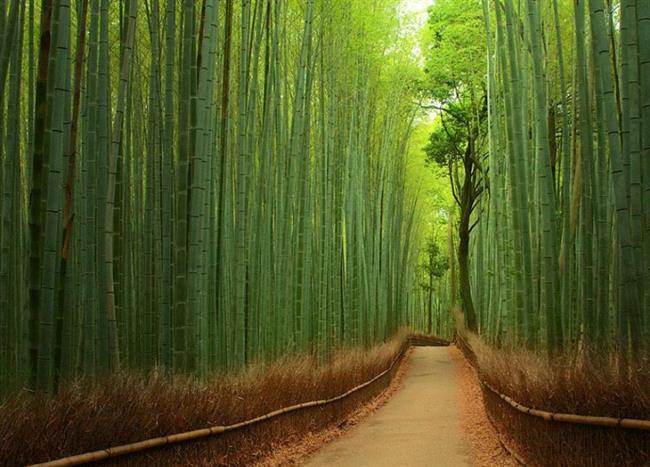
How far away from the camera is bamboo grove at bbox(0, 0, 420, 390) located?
11.1 ft

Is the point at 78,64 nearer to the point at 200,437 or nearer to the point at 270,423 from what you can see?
the point at 200,437

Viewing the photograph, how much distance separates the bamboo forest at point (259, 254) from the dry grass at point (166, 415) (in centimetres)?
1

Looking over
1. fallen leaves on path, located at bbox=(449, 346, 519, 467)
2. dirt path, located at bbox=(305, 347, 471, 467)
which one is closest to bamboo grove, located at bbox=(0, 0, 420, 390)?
dirt path, located at bbox=(305, 347, 471, 467)

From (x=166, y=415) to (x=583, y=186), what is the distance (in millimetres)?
2863

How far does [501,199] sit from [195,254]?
527cm

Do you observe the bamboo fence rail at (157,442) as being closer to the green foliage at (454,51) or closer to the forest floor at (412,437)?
the forest floor at (412,437)

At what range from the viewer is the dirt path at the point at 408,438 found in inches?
196

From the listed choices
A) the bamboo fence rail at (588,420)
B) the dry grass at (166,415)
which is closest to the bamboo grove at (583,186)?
the bamboo fence rail at (588,420)

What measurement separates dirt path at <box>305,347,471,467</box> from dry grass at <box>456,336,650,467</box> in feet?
2.16

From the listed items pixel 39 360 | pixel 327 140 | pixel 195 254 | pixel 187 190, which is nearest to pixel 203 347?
pixel 195 254

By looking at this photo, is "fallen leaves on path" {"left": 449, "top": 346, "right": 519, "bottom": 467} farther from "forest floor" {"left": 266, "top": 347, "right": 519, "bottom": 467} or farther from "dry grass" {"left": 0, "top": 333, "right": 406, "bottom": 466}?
"dry grass" {"left": 0, "top": 333, "right": 406, "bottom": 466}

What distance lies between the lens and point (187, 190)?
4.14m

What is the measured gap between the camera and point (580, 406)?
325 centimetres

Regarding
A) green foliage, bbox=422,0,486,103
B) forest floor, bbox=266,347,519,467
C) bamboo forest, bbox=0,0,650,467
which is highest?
green foliage, bbox=422,0,486,103
